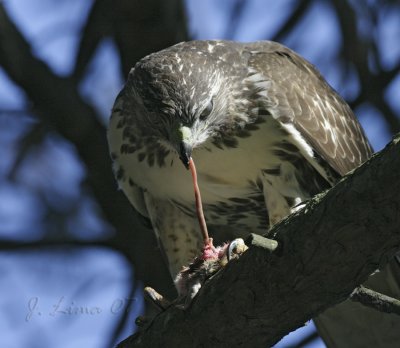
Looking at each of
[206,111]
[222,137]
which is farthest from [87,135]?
[206,111]

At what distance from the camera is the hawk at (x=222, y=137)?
5.37 m

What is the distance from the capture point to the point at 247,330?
14.1 ft

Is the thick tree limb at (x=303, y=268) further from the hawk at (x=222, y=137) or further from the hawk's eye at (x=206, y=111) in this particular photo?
the hawk's eye at (x=206, y=111)

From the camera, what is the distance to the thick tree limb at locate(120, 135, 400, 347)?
371cm

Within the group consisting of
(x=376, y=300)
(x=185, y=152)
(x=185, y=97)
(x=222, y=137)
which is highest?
(x=185, y=97)

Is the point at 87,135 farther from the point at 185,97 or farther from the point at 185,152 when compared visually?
the point at 185,152

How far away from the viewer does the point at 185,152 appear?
4977mm

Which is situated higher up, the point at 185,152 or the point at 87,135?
the point at 185,152

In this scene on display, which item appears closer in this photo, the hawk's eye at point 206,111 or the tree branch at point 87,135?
the hawk's eye at point 206,111

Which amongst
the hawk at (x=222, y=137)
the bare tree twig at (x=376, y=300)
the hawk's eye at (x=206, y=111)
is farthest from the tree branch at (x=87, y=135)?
the bare tree twig at (x=376, y=300)

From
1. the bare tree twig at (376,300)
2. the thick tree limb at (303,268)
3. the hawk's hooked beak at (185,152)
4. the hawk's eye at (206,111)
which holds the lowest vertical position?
the bare tree twig at (376,300)

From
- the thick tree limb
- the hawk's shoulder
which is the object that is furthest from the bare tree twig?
the hawk's shoulder

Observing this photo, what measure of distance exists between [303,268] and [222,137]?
1647 mm

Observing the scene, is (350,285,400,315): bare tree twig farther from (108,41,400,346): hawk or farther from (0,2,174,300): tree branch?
(0,2,174,300): tree branch
